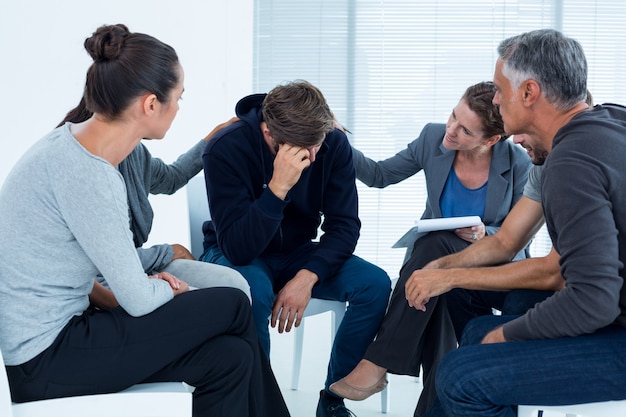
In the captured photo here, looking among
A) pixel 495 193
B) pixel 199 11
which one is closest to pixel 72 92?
pixel 199 11

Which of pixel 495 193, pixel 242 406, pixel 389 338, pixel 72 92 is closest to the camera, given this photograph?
pixel 242 406

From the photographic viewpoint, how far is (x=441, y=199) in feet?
8.59

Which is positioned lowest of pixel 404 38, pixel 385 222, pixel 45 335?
pixel 385 222

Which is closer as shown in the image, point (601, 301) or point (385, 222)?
point (601, 301)

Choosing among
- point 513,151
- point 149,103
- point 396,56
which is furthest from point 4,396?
point 396,56

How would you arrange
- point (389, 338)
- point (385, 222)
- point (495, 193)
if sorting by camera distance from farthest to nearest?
1. point (385, 222)
2. point (495, 193)
3. point (389, 338)

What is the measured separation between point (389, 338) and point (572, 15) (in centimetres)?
316

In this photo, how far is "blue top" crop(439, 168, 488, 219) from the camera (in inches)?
101

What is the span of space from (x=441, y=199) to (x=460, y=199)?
0.07 metres

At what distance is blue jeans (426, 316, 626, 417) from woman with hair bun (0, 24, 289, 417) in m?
0.49

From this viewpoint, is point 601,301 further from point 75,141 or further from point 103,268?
point 75,141

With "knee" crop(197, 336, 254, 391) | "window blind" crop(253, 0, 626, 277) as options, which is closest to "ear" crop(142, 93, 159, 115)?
"knee" crop(197, 336, 254, 391)

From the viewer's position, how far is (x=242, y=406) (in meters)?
1.73

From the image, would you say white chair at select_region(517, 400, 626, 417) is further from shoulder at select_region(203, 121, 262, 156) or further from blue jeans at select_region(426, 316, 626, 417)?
shoulder at select_region(203, 121, 262, 156)
